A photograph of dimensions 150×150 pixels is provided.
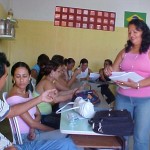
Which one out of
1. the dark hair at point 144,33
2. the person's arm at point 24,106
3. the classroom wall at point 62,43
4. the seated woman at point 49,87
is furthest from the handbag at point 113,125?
the classroom wall at point 62,43

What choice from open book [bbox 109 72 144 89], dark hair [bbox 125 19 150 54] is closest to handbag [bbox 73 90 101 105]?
open book [bbox 109 72 144 89]

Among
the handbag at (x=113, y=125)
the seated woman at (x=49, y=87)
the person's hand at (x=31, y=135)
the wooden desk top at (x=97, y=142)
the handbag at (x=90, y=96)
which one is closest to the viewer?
the handbag at (x=113, y=125)

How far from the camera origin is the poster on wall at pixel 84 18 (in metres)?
5.79

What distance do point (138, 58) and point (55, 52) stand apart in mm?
3982

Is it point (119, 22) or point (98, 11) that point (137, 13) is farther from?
point (98, 11)

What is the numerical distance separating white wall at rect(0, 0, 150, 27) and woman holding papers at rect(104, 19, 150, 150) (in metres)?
4.01

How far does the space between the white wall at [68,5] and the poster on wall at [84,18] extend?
0.10 meters

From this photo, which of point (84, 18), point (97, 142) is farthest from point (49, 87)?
point (84, 18)

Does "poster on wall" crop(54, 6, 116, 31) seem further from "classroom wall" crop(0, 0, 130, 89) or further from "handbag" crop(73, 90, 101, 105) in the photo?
"handbag" crop(73, 90, 101, 105)

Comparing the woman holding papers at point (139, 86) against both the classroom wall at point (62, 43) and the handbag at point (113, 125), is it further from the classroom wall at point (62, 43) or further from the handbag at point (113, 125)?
the classroom wall at point (62, 43)

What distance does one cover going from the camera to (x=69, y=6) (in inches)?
229

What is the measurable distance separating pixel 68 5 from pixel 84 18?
1.61 feet

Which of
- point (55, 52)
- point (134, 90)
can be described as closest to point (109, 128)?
point (134, 90)

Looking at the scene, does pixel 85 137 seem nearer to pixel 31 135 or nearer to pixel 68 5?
pixel 31 135
